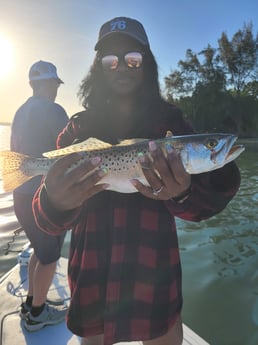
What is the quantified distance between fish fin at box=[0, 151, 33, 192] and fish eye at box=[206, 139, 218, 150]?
1232 mm

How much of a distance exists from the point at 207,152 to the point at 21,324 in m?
2.83

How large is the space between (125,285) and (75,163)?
78 cm

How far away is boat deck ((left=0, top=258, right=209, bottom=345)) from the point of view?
3170mm

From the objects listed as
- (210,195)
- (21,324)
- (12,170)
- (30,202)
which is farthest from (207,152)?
(21,324)

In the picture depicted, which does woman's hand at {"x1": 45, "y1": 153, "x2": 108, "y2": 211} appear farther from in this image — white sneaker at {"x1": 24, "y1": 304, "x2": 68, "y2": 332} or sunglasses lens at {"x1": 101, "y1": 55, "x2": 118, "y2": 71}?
white sneaker at {"x1": 24, "y1": 304, "x2": 68, "y2": 332}

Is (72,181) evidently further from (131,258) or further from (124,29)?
(124,29)

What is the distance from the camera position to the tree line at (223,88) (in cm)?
3756

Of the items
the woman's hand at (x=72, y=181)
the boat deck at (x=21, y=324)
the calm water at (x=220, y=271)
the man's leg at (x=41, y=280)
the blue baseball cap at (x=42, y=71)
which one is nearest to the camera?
the woman's hand at (x=72, y=181)

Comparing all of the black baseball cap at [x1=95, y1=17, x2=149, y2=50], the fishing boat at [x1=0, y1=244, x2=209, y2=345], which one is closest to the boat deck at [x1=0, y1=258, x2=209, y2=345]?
the fishing boat at [x1=0, y1=244, x2=209, y2=345]

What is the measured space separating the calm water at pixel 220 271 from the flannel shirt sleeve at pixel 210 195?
2.79 metres

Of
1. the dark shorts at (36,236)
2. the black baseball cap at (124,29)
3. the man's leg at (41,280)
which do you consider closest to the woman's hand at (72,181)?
the black baseball cap at (124,29)

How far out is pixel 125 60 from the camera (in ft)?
7.28

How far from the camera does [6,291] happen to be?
4172mm

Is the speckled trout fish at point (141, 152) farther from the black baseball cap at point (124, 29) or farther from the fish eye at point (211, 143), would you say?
the black baseball cap at point (124, 29)
